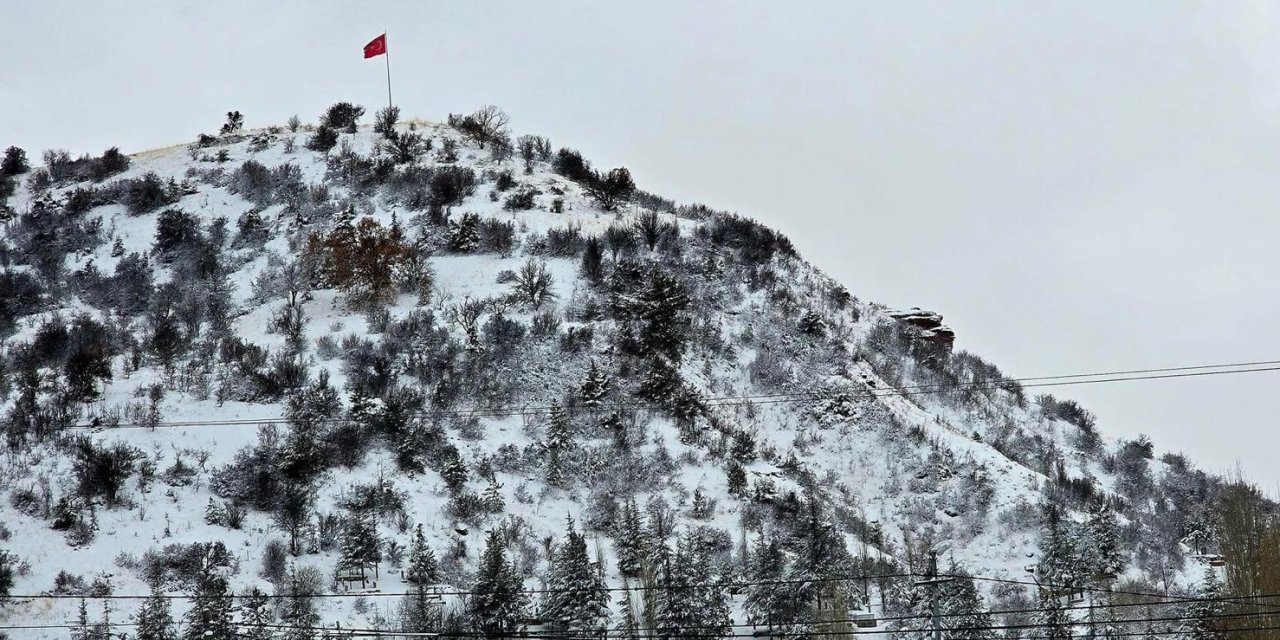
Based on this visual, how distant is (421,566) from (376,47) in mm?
43284

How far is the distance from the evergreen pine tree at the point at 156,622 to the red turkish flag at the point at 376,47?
45.0 metres

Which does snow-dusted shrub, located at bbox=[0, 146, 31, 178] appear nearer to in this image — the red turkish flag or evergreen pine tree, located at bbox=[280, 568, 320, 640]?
the red turkish flag

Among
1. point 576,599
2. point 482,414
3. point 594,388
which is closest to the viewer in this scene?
point 576,599

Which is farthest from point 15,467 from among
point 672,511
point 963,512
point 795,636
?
point 963,512

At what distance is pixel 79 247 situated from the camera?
5816 cm

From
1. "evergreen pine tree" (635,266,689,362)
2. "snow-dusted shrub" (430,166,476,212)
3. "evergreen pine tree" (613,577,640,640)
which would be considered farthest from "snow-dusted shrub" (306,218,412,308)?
"evergreen pine tree" (613,577,640,640)

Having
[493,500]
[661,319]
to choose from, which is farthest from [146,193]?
[493,500]

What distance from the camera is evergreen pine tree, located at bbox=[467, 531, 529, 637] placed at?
1174 inches

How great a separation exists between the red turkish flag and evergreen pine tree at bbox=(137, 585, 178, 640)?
45.0m

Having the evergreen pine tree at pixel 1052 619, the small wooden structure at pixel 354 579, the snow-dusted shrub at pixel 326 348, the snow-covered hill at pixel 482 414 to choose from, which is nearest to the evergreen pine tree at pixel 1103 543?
the snow-covered hill at pixel 482 414

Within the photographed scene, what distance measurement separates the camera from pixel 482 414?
4359 centimetres

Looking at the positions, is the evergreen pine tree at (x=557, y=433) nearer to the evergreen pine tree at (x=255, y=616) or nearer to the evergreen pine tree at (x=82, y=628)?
the evergreen pine tree at (x=255, y=616)

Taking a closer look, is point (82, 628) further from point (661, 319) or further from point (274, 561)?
point (661, 319)

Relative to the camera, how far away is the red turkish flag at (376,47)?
2608 inches
